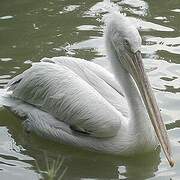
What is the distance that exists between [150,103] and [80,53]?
2.20 m

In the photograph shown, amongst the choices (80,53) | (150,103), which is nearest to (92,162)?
(150,103)

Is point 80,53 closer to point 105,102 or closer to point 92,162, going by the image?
point 105,102

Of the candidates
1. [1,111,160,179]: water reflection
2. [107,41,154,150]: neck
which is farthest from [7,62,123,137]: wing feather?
[1,111,160,179]: water reflection

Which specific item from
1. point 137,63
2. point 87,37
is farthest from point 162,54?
point 137,63

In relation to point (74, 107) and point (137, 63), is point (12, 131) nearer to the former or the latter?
point (74, 107)

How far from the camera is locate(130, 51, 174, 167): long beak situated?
5.22 meters

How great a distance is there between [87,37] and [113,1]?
1.14 m

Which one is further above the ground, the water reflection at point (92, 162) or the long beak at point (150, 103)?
the long beak at point (150, 103)

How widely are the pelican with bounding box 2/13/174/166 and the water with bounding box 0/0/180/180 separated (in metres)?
0.14

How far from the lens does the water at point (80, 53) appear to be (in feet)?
18.2

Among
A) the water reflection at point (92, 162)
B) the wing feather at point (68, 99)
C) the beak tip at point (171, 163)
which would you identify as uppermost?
the wing feather at point (68, 99)

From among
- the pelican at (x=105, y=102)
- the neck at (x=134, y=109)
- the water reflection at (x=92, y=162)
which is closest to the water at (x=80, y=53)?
the water reflection at (x=92, y=162)

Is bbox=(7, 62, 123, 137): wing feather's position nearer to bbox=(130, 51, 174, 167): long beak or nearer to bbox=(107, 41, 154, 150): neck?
bbox=(107, 41, 154, 150): neck

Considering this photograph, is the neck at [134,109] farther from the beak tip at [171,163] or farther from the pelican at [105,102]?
the beak tip at [171,163]
